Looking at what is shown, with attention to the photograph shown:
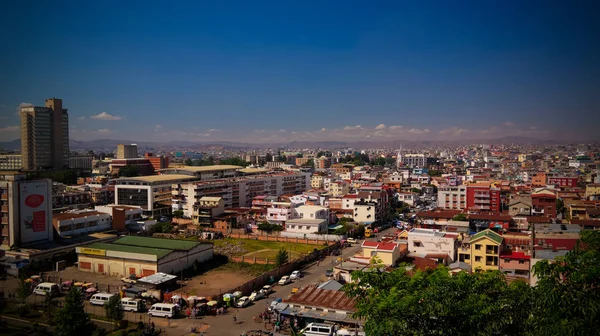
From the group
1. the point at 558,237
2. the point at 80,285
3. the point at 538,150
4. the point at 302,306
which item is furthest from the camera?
the point at 538,150

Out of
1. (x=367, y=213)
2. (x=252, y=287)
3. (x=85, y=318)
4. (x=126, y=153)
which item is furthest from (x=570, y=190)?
(x=126, y=153)

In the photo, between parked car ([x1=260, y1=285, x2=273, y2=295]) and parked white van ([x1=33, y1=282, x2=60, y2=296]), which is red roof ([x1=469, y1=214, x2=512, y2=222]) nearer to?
parked car ([x1=260, y1=285, x2=273, y2=295])

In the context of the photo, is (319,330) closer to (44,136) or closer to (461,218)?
(461,218)

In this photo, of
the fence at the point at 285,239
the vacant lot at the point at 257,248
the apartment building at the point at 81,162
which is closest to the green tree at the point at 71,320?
the vacant lot at the point at 257,248

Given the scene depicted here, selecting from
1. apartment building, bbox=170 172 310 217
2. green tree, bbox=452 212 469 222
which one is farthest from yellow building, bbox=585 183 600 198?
apartment building, bbox=170 172 310 217

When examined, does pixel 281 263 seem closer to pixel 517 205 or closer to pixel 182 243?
pixel 182 243

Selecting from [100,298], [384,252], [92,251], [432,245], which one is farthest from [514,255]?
[92,251]

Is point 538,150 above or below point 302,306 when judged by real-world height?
above

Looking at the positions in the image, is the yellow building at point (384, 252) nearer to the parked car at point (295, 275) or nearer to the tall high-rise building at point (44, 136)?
the parked car at point (295, 275)
